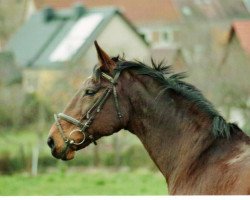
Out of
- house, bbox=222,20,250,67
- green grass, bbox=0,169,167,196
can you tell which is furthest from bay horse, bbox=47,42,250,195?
house, bbox=222,20,250,67

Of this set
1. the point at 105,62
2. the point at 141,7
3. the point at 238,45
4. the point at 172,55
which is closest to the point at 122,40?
the point at 172,55

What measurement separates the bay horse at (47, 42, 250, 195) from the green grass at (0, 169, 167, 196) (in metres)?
6.69

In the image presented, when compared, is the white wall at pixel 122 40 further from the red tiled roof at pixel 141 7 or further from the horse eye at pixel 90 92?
the horse eye at pixel 90 92

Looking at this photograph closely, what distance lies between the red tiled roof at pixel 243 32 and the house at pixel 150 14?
2793 mm

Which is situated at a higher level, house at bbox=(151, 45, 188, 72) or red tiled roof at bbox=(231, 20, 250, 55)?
red tiled roof at bbox=(231, 20, 250, 55)

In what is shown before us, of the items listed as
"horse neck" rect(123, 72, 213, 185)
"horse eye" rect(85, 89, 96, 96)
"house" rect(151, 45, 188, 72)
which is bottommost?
"house" rect(151, 45, 188, 72)

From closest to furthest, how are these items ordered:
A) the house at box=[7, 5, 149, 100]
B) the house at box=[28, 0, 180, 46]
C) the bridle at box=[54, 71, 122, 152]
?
the bridle at box=[54, 71, 122, 152] → the house at box=[7, 5, 149, 100] → the house at box=[28, 0, 180, 46]

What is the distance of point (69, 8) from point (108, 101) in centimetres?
2421

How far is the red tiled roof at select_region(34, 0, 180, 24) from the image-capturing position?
27109 millimetres

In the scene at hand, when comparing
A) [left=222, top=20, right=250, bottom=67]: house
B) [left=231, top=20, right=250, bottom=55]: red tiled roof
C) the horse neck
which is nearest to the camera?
the horse neck

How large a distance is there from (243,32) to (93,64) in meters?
5.45

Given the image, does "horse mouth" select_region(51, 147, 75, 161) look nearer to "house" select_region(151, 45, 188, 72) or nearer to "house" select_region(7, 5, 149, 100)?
"house" select_region(7, 5, 149, 100)

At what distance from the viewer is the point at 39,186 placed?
40.4ft

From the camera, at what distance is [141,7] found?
2731 cm
